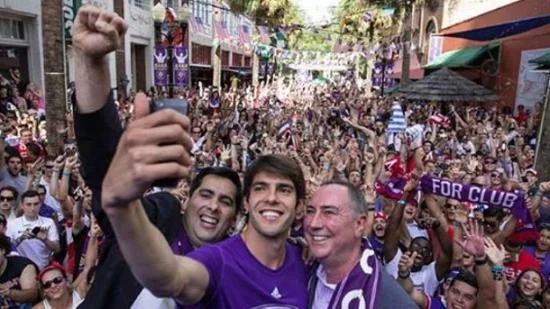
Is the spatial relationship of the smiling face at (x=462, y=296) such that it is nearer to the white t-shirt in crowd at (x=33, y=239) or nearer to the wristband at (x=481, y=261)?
the wristband at (x=481, y=261)

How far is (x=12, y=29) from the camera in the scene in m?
15.5

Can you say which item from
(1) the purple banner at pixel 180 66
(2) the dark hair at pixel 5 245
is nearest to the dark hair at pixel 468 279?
(2) the dark hair at pixel 5 245

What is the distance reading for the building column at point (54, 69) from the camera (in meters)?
9.30

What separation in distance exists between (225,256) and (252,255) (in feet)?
0.48

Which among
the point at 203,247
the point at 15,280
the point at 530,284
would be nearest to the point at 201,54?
the point at 15,280

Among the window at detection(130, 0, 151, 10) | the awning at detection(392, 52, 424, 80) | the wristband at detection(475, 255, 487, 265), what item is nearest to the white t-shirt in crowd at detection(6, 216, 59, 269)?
the wristband at detection(475, 255, 487, 265)

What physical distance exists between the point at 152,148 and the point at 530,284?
12.7ft

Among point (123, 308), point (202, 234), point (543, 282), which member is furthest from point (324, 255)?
point (543, 282)

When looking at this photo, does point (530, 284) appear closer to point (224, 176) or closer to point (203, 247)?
point (224, 176)

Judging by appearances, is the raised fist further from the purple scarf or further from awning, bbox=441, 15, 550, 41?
awning, bbox=441, 15, 550, 41

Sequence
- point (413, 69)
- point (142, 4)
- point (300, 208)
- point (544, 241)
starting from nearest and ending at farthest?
point (300, 208) < point (544, 241) < point (142, 4) < point (413, 69)

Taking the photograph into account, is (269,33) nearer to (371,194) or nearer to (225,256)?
(371,194)

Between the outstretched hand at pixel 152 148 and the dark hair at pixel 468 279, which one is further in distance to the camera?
the dark hair at pixel 468 279

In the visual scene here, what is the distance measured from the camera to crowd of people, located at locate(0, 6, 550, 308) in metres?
1.38
